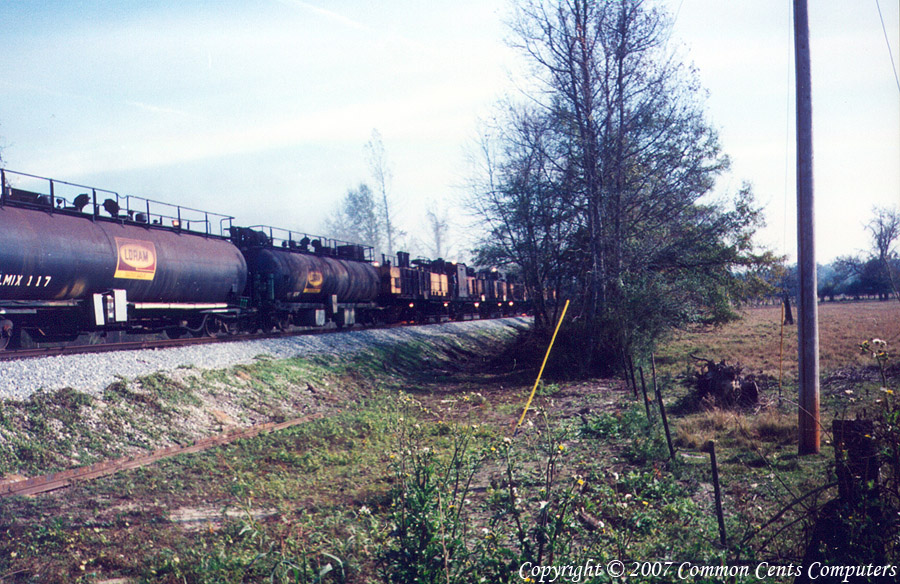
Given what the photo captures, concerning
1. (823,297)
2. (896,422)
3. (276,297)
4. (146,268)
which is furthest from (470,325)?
(823,297)

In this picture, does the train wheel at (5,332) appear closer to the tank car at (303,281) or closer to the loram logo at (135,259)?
the loram logo at (135,259)

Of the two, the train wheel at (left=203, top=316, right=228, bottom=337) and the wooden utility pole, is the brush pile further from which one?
the train wheel at (left=203, top=316, right=228, bottom=337)

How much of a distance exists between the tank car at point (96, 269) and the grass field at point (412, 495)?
454 centimetres

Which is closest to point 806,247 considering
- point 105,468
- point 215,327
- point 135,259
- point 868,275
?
point 105,468

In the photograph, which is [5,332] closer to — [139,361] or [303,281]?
[139,361]

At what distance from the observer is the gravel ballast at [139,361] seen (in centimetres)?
901

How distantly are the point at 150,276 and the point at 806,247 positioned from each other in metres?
14.9

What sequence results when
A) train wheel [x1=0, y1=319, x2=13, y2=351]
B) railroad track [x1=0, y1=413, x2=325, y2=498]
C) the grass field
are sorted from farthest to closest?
train wheel [x1=0, y1=319, x2=13, y2=351], railroad track [x1=0, y1=413, x2=325, y2=498], the grass field

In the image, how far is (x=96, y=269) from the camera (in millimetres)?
13414

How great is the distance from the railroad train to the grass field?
4612 millimetres

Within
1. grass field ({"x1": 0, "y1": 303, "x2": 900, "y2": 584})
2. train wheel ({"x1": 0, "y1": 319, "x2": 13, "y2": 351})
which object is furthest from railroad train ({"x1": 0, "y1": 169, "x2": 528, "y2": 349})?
grass field ({"x1": 0, "y1": 303, "x2": 900, "y2": 584})

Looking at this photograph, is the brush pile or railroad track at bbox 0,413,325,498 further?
the brush pile

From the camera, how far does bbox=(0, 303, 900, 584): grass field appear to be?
4.51m

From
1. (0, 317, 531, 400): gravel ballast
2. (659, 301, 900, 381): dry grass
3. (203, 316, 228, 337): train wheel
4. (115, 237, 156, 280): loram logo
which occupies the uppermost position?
(115, 237, 156, 280): loram logo
